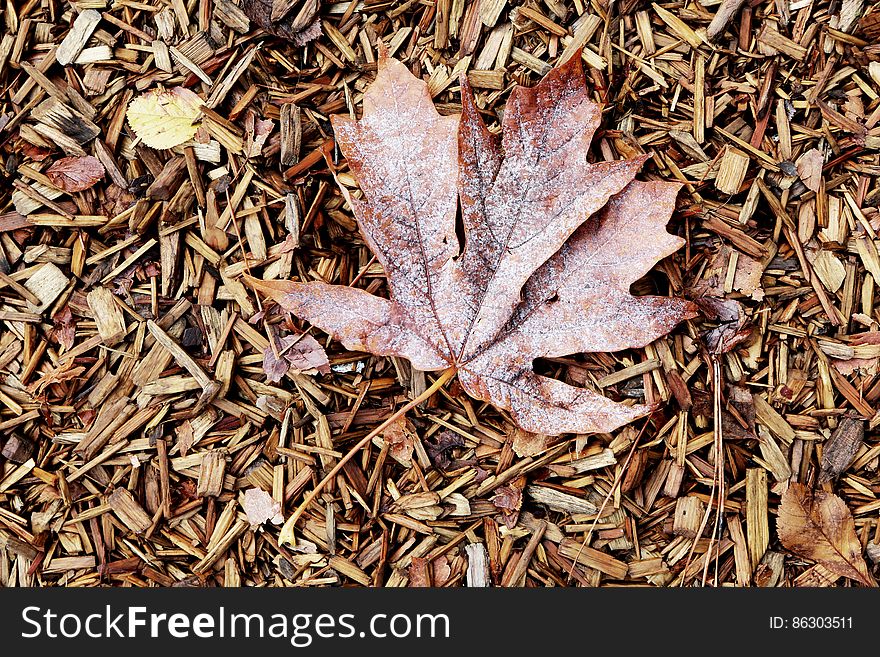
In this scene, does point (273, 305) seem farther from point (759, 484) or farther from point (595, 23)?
point (759, 484)

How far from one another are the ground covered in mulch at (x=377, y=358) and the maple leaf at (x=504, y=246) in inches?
5.3

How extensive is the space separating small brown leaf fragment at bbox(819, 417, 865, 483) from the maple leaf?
1.74 feet

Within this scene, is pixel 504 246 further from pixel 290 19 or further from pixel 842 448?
pixel 842 448

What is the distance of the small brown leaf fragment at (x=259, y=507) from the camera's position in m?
1.84

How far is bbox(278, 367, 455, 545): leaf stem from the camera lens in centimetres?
175

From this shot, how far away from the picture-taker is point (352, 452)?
176 cm

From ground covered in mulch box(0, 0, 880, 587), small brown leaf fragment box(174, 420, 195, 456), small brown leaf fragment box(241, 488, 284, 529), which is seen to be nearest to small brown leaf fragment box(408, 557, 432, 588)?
ground covered in mulch box(0, 0, 880, 587)

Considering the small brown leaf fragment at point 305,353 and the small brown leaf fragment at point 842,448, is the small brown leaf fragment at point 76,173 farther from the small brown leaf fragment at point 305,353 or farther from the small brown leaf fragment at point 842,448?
the small brown leaf fragment at point 842,448

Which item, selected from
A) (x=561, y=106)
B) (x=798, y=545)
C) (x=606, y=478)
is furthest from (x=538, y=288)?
(x=798, y=545)

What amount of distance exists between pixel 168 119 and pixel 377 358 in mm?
846

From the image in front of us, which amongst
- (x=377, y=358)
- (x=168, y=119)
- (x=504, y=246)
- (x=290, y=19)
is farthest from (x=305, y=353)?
(x=290, y=19)

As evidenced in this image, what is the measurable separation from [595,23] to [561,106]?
0.38m

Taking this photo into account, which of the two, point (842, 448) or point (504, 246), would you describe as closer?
point (504, 246)

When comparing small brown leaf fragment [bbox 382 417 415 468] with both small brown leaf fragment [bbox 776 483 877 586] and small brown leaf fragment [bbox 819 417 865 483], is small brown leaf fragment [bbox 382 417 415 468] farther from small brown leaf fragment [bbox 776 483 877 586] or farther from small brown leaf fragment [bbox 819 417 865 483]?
small brown leaf fragment [bbox 819 417 865 483]
